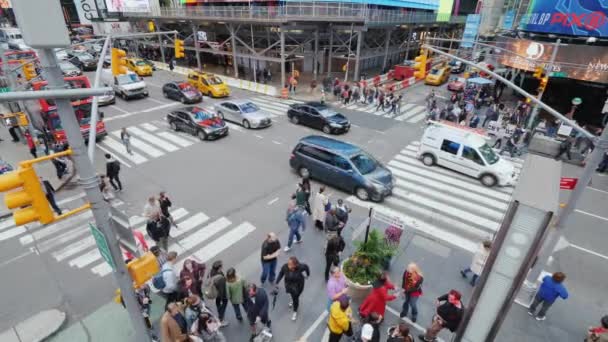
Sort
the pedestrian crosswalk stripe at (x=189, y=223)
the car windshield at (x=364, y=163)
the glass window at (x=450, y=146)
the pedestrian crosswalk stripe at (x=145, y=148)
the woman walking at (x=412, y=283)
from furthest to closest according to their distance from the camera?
the pedestrian crosswalk stripe at (x=145, y=148) < the glass window at (x=450, y=146) < the car windshield at (x=364, y=163) < the pedestrian crosswalk stripe at (x=189, y=223) < the woman walking at (x=412, y=283)

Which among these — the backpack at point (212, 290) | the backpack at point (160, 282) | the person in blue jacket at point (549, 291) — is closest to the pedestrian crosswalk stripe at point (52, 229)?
the backpack at point (160, 282)

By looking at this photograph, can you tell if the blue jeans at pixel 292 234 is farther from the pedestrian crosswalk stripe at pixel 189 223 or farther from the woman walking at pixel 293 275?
the pedestrian crosswalk stripe at pixel 189 223

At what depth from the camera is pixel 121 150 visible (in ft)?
54.0

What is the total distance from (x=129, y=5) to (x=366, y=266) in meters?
46.9

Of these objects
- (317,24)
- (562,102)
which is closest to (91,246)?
(317,24)

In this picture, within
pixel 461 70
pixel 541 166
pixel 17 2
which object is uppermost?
pixel 17 2

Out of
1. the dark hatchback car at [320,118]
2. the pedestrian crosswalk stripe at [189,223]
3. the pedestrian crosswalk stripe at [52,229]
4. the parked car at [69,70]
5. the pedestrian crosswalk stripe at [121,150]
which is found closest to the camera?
the pedestrian crosswalk stripe at [52,229]

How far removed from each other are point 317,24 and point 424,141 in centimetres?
1924

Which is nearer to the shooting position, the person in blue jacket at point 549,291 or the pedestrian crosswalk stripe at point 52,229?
the person in blue jacket at point 549,291

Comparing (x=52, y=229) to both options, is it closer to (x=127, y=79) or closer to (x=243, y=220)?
(x=243, y=220)

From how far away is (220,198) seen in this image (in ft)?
40.0

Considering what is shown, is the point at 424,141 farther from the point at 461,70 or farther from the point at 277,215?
the point at 461,70

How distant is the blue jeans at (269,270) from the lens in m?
7.73

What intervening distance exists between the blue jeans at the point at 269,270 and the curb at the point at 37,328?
4.58 metres
